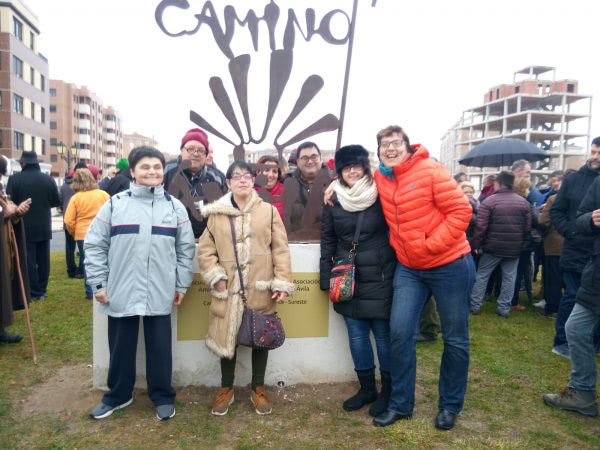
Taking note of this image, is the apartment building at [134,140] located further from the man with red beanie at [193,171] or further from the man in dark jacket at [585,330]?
the man in dark jacket at [585,330]

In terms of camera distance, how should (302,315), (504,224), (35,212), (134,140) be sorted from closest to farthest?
(302,315) < (504,224) < (35,212) < (134,140)

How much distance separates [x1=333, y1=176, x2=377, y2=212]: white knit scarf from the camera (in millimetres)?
3027

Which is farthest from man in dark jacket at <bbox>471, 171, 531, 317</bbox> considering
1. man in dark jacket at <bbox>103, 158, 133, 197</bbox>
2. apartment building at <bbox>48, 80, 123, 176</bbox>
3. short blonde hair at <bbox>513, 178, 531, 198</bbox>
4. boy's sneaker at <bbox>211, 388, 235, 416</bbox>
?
apartment building at <bbox>48, 80, 123, 176</bbox>

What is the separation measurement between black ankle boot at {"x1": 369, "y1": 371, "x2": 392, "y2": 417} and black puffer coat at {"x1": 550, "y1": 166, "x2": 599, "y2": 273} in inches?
88.2

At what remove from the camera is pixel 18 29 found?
3697cm

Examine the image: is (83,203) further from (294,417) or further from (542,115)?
(542,115)

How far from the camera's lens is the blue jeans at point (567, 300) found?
436 centimetres

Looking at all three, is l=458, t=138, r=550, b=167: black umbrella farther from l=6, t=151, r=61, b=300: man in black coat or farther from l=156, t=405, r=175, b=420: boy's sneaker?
l=6, t=151, r=61, b=300: man in black coat

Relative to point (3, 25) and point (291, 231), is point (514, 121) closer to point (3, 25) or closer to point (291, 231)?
point (3, 25)

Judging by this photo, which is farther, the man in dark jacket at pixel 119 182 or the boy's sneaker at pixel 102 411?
the man in dark jacket at pixel 119 182

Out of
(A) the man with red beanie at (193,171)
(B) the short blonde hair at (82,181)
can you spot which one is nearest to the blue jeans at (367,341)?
(A) the man with red beanie at (193,171)

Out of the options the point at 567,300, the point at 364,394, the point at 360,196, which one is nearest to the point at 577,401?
the point at 567,300

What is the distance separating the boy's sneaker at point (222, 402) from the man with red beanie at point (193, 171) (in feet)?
4.53

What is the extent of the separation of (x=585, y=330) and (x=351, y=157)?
6.87 ft
